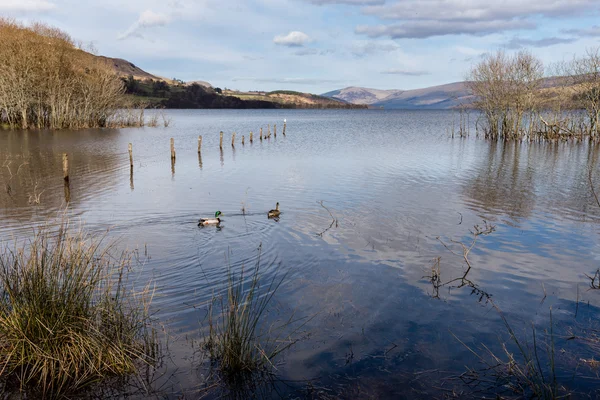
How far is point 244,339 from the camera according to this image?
6047 mm

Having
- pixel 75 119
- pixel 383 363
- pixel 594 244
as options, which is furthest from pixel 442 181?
pixel 75 119

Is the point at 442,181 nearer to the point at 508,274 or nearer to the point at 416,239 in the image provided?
the point at 416,239

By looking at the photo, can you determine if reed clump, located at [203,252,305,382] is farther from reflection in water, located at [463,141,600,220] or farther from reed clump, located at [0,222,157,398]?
reflection in water, located at [463,141,600,220]

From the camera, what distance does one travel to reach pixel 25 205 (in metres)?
16.2

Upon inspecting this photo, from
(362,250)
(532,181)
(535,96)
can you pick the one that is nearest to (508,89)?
(535,96)

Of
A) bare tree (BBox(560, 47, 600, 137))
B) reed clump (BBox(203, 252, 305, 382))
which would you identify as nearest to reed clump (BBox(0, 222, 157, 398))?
reed clump (BBox(203, 252, 305, 382))

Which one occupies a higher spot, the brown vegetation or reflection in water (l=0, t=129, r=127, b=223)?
the brown vegetation

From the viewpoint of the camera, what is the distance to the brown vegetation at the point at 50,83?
4322 cm

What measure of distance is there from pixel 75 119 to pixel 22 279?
2057 inches

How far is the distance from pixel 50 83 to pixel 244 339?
49528mm

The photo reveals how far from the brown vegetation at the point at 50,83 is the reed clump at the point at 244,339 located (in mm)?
44799

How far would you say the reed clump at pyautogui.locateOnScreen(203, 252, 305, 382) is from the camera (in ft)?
19.8

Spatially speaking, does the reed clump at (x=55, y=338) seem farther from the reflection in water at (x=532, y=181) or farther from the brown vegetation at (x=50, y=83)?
the brown vegetation at (x=50, y=83)

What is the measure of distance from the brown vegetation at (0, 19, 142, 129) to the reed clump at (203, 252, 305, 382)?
147 feet
